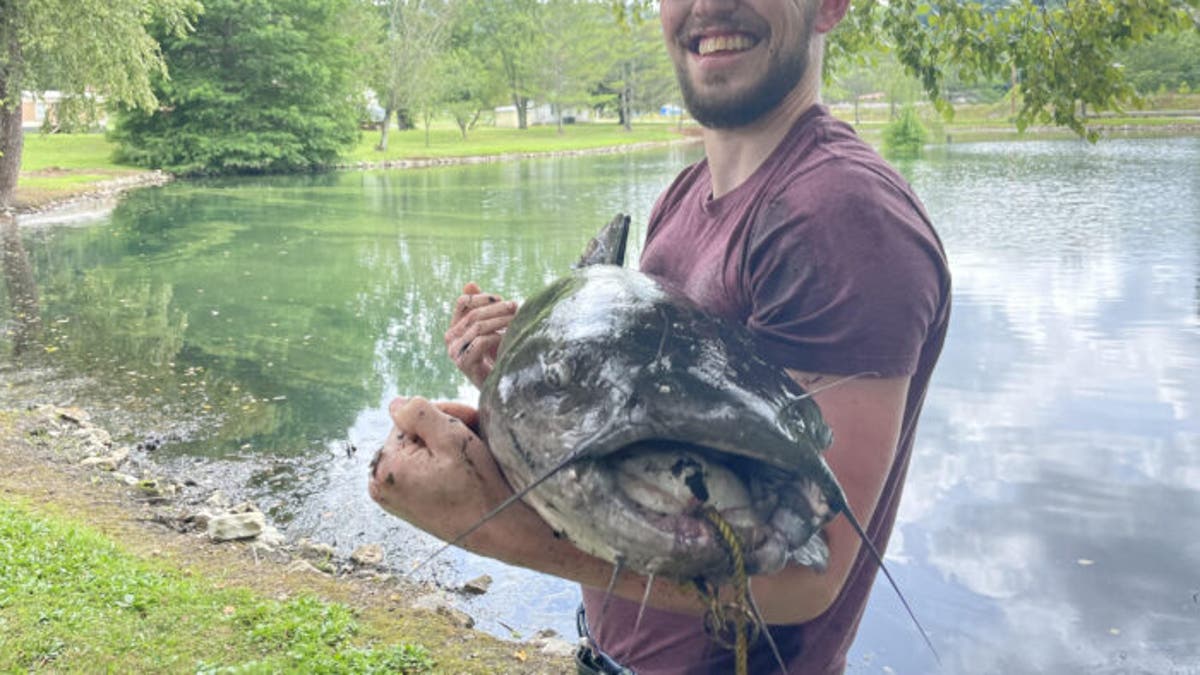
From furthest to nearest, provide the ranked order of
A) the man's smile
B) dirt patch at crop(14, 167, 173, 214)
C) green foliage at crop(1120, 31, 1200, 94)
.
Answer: green foliage at crop(1120, 31, 1200, 94) → dirt patch at crop(14, 167, 173, 214) → the man's smile

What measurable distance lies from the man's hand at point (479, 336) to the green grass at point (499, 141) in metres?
46.1

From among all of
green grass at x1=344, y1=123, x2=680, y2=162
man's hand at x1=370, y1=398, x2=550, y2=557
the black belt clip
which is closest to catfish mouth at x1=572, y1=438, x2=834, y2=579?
man's hand at x1=370, y1=398, x2=550, y2=557

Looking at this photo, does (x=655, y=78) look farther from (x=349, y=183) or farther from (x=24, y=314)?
(x=24, y=314)

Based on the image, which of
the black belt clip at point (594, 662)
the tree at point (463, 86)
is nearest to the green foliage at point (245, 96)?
the tree at point (463, 86)

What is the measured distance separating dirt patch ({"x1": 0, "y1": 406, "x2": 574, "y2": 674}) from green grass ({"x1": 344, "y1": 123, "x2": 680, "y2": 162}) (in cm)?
3913

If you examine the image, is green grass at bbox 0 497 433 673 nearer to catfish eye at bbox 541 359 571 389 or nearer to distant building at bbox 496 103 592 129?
catfish eye at bbox 541 359 571 389

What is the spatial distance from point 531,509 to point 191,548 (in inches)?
239

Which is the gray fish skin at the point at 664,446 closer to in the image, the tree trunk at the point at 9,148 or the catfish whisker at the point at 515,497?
the catfish whisker at the point at 515,497

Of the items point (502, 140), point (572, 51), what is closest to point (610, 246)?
point (502, 140)

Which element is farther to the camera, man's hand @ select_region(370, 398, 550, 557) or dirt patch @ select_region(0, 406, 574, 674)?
dirt patch @ select_region(0, 406, 574, 674)

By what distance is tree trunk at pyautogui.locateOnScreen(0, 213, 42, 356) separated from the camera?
12.6 meters

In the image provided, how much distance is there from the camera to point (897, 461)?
5.57ft

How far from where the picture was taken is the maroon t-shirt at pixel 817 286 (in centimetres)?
137

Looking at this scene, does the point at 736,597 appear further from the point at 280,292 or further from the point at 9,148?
Result: the point at 9,148
